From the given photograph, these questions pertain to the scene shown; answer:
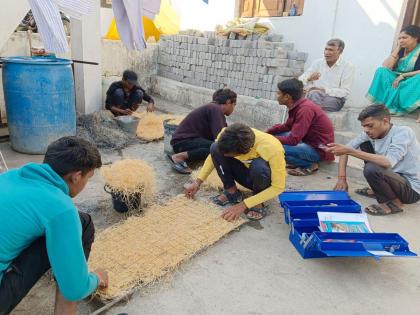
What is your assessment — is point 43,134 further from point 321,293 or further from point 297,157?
point 321,293

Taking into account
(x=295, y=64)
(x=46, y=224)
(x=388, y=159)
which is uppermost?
(x=295, y=64)

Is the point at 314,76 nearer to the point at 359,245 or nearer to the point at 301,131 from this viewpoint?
the point at 301,131

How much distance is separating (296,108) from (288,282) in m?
2.21

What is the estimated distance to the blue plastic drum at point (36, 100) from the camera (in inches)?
156

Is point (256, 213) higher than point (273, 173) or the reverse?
the reverse

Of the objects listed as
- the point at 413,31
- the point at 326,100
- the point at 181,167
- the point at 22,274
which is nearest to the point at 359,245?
the point at 22,274

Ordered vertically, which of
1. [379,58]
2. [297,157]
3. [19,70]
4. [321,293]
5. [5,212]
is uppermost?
[379,58]

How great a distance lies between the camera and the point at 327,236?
7.77 ft

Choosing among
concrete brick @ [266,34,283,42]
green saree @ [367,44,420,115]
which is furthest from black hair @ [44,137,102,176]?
concrete brick @ [266,34,283,42]

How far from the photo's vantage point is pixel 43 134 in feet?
13.8

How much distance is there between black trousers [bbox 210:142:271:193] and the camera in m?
2.85

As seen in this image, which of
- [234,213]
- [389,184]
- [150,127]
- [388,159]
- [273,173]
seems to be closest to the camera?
[273,173]

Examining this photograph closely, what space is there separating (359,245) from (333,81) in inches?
135

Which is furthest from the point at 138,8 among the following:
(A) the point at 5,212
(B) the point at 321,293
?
(B) the point at 321,293
